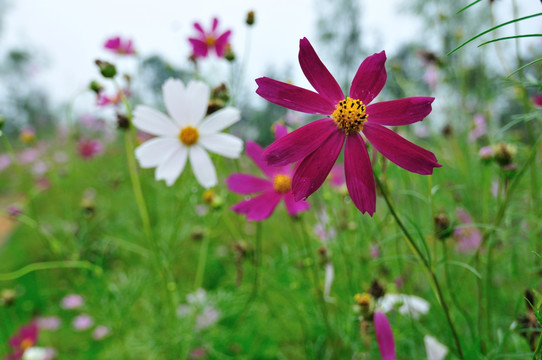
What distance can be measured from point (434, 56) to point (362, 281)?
74 cm

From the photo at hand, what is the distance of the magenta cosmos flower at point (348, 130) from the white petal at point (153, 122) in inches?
10.0

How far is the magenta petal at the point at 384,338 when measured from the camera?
339 millimetres

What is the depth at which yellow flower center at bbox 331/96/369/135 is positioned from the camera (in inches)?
10.5

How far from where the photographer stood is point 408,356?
657 millimetres

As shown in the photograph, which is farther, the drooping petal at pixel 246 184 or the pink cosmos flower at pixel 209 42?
the pink cosmos flower at pixel 209 42

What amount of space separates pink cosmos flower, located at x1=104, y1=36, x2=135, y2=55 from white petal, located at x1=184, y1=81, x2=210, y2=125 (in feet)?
1.76

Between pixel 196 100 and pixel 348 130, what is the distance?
27 cm

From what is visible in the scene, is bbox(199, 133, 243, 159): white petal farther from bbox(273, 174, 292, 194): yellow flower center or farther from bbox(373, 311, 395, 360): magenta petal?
bbox(373, 311, 395, 360): magenta petal

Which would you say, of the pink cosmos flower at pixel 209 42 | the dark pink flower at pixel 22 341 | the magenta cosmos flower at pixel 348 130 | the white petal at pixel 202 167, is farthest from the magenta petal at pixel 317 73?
the dark pink flower at pixel 22 341

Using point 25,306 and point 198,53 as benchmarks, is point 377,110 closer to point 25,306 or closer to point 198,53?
point 198,53

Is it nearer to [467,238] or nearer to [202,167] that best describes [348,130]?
[202,167]

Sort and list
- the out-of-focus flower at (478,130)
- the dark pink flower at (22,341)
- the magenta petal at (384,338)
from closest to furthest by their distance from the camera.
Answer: the magenta petal at (384,338), the dark pink flower at (22,341), the out-of-focus flower at (478,130)

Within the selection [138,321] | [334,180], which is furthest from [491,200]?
[138,321]

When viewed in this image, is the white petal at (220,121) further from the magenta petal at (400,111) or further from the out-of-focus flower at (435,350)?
the out-of-focus flower at (435,350)
